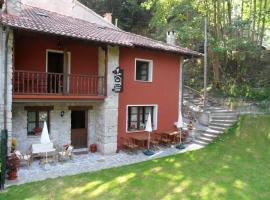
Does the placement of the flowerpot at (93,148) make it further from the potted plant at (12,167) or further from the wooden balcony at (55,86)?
the potted plant at (12,167)

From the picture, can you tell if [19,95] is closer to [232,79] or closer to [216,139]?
[216,139]

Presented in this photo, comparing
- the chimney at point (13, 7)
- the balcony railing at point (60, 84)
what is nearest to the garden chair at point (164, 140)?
the balcony railing at point (60, 84)

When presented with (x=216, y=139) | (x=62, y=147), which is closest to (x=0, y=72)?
(x=62, y=147)

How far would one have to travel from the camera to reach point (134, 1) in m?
29.8

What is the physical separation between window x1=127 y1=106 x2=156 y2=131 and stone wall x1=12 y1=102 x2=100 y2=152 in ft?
7.14

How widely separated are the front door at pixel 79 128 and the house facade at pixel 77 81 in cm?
6

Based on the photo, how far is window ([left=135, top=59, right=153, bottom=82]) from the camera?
1688 centimetres

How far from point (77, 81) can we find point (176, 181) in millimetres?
7298

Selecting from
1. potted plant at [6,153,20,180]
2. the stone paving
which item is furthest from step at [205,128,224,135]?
potted plant at [6,153,20,180]

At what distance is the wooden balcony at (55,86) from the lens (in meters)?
12.5

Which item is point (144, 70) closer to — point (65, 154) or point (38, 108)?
point (38, 108)

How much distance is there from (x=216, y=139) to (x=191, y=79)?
478 inches

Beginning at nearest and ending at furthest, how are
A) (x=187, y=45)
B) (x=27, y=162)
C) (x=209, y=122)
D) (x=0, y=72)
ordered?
(x=0, y=72) < (x=27, y=162) < (x=209, y=122) < (x=187, y=45)

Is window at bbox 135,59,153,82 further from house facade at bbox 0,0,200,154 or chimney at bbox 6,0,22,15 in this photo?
chimney at bbox 6,0,22,15
